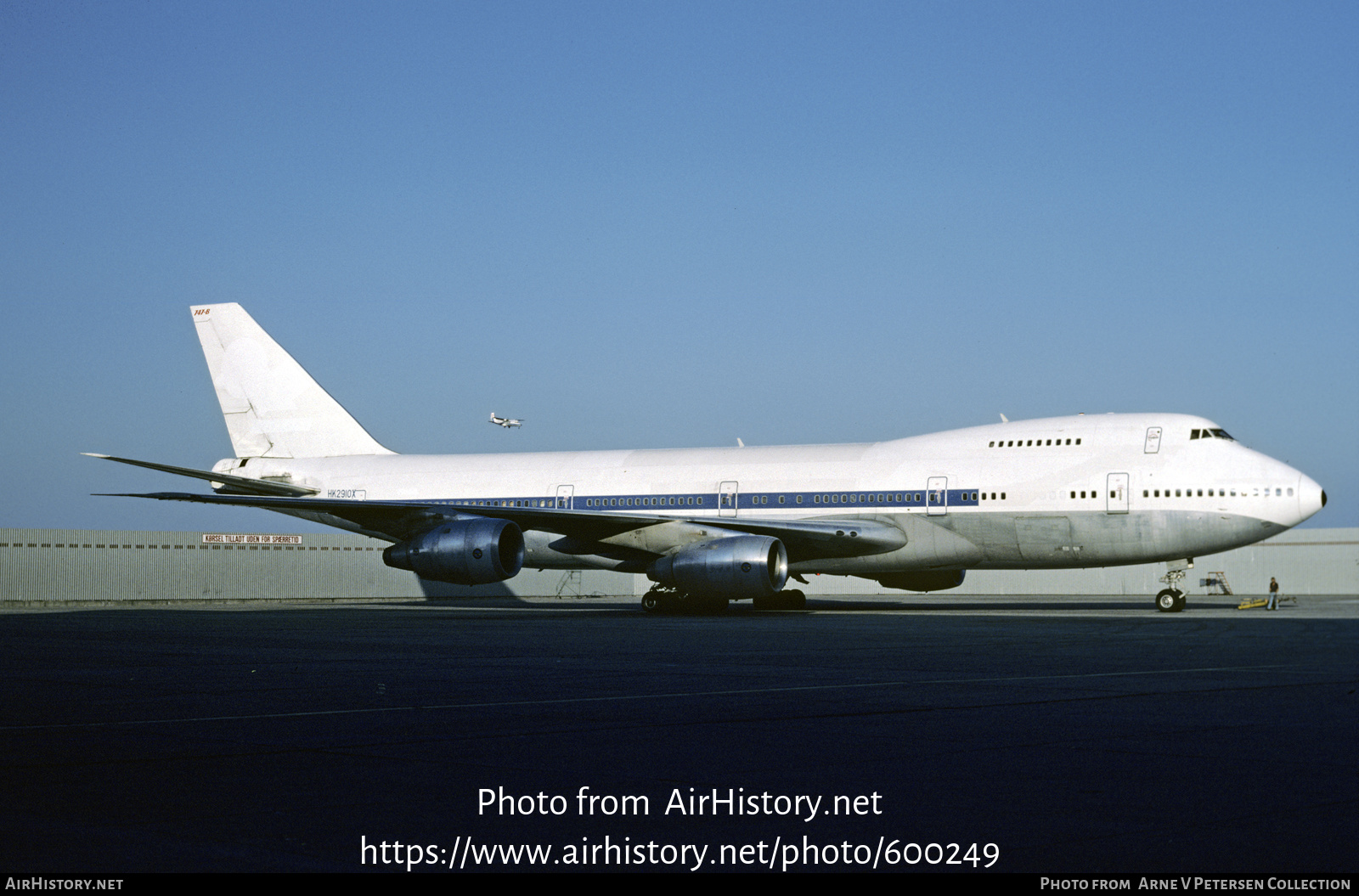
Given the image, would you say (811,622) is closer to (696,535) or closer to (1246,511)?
(696,535)

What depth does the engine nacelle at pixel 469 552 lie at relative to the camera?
2708 cm

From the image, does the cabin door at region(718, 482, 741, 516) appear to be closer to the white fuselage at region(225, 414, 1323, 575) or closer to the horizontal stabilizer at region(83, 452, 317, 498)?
the white fuselage at region(225, 414, 1323, 575)

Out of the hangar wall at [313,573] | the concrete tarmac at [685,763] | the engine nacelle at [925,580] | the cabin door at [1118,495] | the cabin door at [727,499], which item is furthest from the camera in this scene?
the hangar wall at [313,573]

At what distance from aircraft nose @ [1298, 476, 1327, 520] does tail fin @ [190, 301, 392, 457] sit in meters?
22.6

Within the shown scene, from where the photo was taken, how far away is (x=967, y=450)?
28.7m

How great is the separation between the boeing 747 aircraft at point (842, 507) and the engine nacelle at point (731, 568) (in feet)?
0.12

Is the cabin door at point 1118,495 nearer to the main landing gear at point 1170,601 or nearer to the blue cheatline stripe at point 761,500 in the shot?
the main landing gear at point 1170,601

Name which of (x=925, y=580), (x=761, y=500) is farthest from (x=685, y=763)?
(x=925, y=580)

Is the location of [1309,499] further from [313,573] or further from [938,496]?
[313,573]

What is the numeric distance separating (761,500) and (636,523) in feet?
9.90

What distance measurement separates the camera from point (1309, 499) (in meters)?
25.8

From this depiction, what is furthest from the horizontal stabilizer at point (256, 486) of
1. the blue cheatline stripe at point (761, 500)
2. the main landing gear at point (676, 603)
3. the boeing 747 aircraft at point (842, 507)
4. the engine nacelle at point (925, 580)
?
the engine nacelle at point (925, 580)

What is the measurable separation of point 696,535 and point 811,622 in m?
6.07

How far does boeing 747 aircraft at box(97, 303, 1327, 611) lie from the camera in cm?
2628
